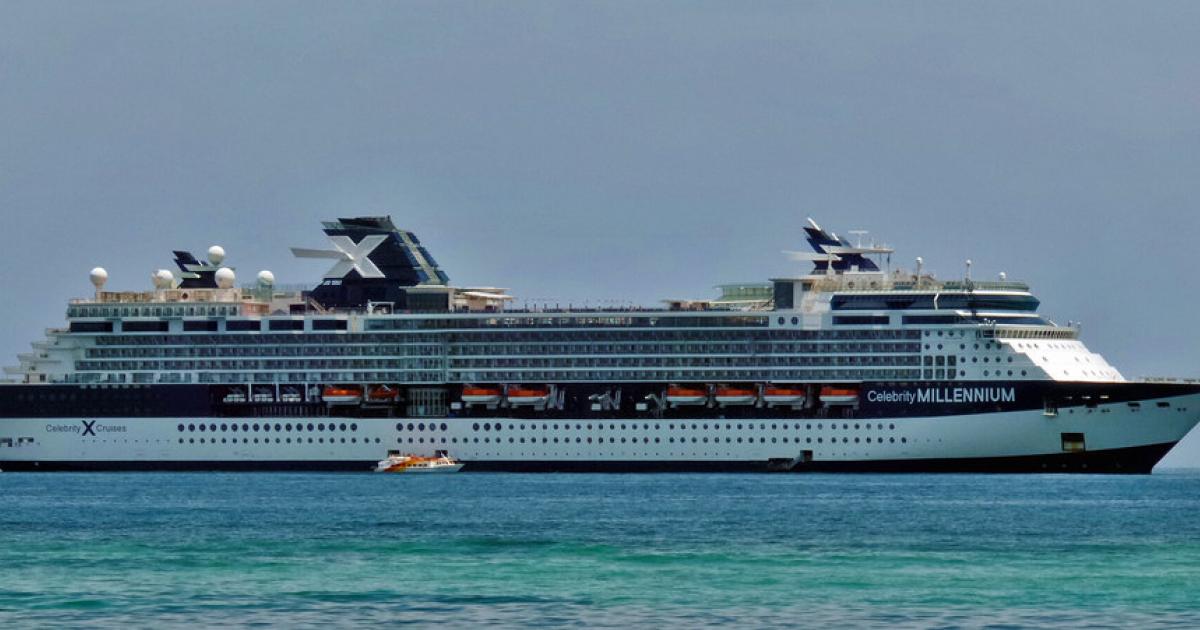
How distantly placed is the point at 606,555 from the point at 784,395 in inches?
1742

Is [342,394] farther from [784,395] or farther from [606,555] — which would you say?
[606,555]

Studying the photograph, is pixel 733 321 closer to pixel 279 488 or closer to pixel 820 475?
pixel 820 475

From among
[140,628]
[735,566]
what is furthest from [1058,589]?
[140,628]

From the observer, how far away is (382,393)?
10844cm

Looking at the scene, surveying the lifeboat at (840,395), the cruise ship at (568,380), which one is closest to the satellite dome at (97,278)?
the cruise ship at (568,380)

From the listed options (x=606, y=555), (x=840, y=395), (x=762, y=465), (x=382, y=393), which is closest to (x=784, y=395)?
(x=840, y=395)

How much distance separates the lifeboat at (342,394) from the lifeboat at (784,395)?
17.8 meters

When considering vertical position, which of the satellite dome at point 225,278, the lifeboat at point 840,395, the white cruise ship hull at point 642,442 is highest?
the satellite dome at point 225,278

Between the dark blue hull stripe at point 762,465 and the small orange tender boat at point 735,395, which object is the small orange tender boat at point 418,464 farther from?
the small orange tender boat at point 735,395

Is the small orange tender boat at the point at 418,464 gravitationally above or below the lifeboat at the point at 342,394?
below

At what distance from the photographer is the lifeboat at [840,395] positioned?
102 m

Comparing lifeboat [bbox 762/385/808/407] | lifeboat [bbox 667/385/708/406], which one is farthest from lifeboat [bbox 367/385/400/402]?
lifeboat [bbox 762/385/808/407]

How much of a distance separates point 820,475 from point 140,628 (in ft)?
195

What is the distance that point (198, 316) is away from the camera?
110438mm
